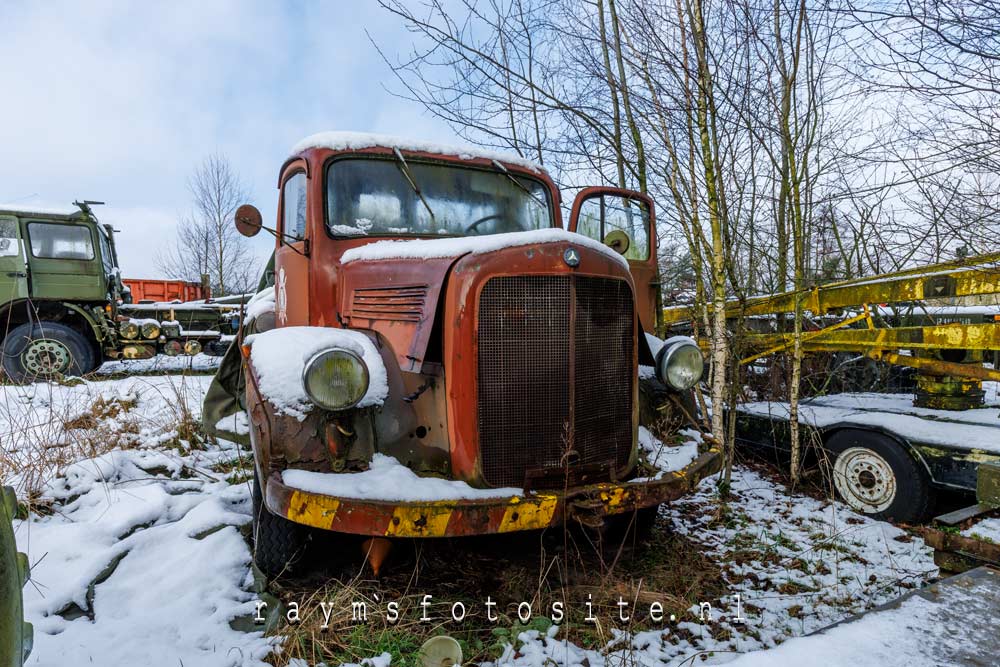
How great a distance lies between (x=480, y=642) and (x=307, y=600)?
792 mm

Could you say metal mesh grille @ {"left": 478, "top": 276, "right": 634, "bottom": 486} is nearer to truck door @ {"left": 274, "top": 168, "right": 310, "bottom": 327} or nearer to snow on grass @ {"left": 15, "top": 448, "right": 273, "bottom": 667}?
snow on grass @ {"left": 15, "top": 448, "right": 273, "bottom": 667}

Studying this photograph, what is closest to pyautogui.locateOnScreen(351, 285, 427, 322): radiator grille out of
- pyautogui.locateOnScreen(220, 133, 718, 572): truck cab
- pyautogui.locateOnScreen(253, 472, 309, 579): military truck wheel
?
pyautogui.locateOnScreen(220, 133, 718, 572): truck cab

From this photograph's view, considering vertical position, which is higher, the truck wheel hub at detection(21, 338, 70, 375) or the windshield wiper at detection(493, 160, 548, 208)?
the windshield wiper at detection(493, 160, 548, 208)

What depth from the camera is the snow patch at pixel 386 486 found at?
2223mm

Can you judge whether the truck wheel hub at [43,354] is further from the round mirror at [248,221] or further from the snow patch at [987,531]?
the snow patch at [987,531]

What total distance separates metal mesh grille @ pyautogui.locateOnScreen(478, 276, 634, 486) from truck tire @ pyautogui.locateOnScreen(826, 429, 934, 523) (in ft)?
7.91

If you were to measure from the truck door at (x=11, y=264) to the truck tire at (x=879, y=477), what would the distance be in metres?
11.4

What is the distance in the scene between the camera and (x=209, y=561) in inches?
110

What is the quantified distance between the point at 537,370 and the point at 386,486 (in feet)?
2.68

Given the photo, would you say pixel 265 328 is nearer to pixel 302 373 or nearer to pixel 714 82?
pixel 302 373

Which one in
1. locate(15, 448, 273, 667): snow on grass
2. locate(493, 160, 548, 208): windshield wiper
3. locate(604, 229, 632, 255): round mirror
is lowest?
locate(15, 448, 273, 667): snow on grass

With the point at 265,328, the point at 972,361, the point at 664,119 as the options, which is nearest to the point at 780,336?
the point at 972,361

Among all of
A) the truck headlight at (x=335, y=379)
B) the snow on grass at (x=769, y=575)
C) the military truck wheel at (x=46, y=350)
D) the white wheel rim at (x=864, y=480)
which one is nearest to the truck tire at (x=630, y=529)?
the snow on grass at (x=769, y=575)

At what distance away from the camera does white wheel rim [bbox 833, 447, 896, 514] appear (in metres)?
3.82
